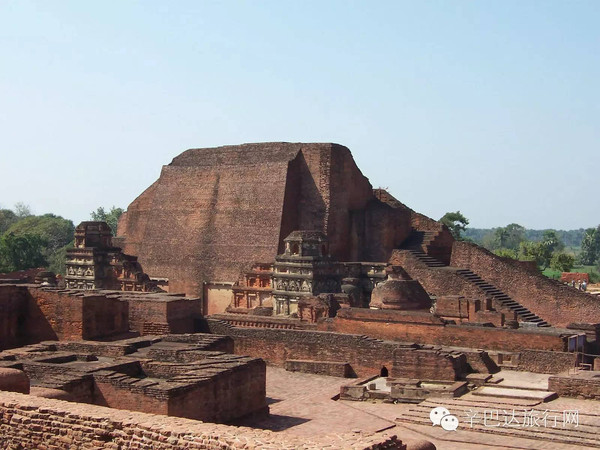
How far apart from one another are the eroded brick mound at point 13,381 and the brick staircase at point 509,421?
6.94m

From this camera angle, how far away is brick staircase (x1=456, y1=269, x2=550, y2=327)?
77.2 feet

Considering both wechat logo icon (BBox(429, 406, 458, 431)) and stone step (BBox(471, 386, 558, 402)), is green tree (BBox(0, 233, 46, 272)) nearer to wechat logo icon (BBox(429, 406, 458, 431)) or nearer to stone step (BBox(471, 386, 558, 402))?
stone step (BBox(471, 386, 558, 402))

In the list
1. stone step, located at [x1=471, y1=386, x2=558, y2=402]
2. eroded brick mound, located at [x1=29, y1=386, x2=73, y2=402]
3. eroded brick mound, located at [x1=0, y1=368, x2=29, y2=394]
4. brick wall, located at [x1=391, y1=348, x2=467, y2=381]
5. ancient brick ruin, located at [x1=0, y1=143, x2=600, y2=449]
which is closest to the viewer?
eroded brick mound, located at [x1=0, y1=368, x2=29, y2=394]

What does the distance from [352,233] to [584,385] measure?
14.9m

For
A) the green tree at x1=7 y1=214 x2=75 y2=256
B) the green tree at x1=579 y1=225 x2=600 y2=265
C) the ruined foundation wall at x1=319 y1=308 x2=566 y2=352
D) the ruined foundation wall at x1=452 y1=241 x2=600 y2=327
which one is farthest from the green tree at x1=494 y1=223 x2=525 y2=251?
the ruined foundation wall at x1=319 y1=308 x2=566 y2=352

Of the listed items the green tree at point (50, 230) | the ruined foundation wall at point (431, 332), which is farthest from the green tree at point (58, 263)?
the ruined foundation wall at point (431, 332)

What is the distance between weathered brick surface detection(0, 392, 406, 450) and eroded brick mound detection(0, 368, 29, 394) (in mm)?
1666

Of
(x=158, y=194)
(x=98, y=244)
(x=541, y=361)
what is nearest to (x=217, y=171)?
(x=158, y=194)

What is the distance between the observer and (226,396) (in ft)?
46.5

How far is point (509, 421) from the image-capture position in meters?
14.3

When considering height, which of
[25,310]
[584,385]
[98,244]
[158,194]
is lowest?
[584,385]

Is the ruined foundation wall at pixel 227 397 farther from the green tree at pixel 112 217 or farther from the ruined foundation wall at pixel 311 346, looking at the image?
the green tree at pixel 112 217

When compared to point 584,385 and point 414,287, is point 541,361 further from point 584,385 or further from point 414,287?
point 414,287

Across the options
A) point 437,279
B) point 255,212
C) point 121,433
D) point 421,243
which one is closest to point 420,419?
point 121,433
